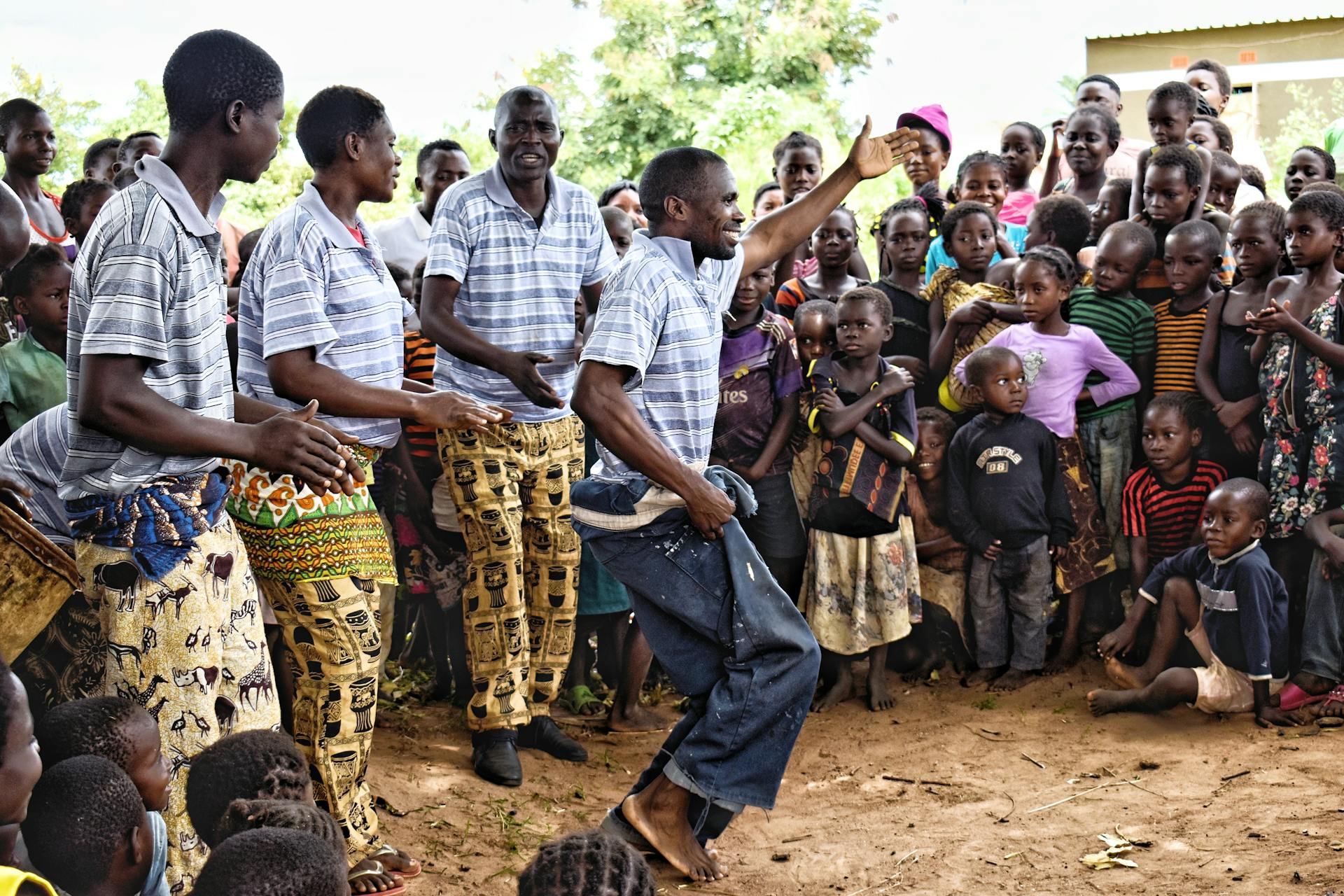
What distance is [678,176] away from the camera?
3785 millimetres

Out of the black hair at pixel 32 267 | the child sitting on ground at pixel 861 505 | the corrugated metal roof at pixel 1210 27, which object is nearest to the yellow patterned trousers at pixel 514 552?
the child sitting on ground at pixel 861 505

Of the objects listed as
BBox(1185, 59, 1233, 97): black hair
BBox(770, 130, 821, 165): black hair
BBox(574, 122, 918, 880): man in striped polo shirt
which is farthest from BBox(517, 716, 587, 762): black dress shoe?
BBox(1185, 59, 1233, 97): black hair

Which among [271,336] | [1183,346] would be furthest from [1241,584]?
[271,336]

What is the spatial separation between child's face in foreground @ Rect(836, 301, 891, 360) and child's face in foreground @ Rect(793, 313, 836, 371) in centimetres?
9

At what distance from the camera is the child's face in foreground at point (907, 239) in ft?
19.5

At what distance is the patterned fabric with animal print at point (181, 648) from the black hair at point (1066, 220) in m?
4.41

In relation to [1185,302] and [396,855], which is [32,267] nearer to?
[396,855]

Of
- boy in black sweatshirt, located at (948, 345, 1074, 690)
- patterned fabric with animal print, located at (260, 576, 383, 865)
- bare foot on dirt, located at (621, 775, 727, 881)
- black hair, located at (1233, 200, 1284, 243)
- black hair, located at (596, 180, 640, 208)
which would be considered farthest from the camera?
black hair, located at (596, 180, 640, 208)

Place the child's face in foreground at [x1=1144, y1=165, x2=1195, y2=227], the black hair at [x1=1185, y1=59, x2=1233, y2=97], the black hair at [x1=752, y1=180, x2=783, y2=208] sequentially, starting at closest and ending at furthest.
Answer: the child's face in foreground at [x1=1144, y1=165, x2=1195, y2=227] < the black hair at [x1=752, y1=180, x2=783, y2=208] < the black hair at [x1=1185, y1=59, x2=1233, y2=97]

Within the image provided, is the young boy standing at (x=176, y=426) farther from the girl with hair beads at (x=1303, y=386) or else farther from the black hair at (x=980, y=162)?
the black hair at (x=980, y=162)

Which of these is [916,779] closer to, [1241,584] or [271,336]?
[1241,584]

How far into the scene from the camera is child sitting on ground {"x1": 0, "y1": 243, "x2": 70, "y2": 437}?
4395 millimetres

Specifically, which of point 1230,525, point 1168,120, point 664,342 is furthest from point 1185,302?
point 664,342

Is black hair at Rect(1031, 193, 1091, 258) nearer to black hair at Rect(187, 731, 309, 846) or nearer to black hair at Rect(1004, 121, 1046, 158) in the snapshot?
black hair at Rect(1004, 121, 1046, 158)
